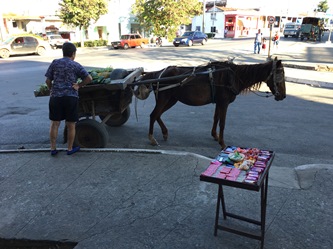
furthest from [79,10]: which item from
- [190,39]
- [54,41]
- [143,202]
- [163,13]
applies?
[143,202]

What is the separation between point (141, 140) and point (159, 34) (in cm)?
3826

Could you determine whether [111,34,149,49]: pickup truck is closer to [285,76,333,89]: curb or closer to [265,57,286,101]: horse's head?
[285,76,333,89]: curb

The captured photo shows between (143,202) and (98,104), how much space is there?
2547 millimetres

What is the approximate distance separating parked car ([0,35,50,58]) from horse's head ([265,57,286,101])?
25.3 metres

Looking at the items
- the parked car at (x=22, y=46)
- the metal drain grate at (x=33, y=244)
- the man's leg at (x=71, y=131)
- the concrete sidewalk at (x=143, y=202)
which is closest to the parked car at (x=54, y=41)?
the parked car at (x=22, y=46)

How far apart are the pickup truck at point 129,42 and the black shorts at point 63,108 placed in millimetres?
30771

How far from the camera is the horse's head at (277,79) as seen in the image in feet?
17.8

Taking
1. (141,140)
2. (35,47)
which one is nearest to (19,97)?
(141,140)

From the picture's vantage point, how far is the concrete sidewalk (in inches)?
133

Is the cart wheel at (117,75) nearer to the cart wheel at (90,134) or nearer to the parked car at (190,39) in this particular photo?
the cart wheel at (90,134)

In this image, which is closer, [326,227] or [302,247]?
[302,247]

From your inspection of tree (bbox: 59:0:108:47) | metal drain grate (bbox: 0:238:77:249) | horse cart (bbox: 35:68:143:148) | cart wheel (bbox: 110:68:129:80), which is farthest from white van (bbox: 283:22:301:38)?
metal drain grate (bbox: 0:238:77:249)

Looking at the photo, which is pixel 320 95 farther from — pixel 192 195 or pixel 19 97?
pixel 19 97

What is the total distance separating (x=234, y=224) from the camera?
359 centimetres
